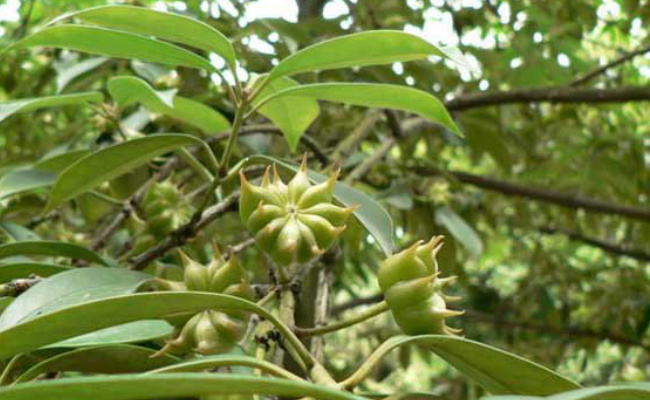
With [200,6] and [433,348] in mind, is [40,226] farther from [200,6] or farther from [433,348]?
[433,348]

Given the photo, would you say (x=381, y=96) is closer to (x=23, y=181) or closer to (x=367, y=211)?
(x=367, y=211)

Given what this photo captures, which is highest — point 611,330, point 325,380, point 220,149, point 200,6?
point 200,6

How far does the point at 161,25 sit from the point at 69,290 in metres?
0.32

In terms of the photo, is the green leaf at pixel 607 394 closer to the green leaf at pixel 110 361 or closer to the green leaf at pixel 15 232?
the green leaf at pixel 110 361

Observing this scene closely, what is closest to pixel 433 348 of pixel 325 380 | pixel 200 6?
pixel 325 380

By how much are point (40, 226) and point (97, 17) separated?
957mm

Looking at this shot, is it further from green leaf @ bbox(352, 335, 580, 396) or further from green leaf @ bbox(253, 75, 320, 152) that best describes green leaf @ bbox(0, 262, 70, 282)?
green leaf @ bbox(352, 335, 580, 396)

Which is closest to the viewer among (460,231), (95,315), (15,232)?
(95,315)

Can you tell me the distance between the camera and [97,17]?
3.25 ft

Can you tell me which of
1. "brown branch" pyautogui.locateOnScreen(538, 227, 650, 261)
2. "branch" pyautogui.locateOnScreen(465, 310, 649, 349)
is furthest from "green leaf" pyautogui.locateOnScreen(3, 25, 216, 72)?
"brown branch" pyautogui.locateOnScreen(538, 227, 650, 261)

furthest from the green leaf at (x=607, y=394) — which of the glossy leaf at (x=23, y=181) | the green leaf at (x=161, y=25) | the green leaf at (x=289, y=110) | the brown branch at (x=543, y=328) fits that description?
the brown branch at (x=543, y=328)

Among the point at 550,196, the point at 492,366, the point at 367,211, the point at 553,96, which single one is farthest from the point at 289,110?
the point at 550,196

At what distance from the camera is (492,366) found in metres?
0.75

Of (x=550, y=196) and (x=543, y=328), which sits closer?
(x=550, y=196)
